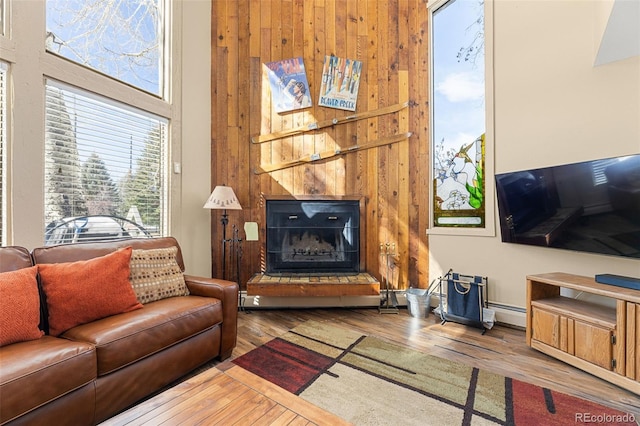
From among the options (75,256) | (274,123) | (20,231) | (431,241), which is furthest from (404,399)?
(274,123)

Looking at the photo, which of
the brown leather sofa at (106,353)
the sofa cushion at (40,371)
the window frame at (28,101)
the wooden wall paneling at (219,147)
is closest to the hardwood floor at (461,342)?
the brown leather sofa at (106,353)

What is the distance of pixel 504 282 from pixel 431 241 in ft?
2.61

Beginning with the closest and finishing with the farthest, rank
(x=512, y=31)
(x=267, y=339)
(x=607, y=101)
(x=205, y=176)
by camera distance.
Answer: (x=607, y=101), (x=267, y=339), (x=512, y=31), (x=205, y=176)

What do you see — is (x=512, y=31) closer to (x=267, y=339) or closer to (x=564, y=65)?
(x=564, y=65)

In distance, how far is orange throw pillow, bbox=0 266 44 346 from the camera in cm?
126

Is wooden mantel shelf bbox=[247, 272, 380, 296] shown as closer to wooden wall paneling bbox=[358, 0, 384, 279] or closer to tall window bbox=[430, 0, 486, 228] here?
wooden wall paneling bbox=[358, 0, 384, 279]

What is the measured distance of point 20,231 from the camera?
1794 mm

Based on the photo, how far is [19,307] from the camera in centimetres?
131

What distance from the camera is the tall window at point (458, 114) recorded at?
287 centimetres

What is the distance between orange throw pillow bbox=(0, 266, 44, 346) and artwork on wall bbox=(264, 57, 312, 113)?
103 inches

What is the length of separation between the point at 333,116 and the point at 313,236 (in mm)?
1442

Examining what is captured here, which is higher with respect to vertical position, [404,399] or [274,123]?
[274,123]

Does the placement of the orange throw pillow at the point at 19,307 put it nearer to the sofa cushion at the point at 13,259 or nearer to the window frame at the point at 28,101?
the sofa cushion at the point at 13,259

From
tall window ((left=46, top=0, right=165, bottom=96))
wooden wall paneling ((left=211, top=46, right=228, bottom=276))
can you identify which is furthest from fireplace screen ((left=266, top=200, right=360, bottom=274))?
tall window ((left=46, top=0, right=165, bottom=96))
